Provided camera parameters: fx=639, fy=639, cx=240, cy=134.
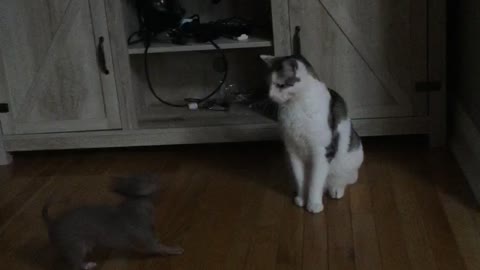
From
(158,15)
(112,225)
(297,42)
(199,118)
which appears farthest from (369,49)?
(112,225)

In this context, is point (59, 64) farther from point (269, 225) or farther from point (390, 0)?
point (390, 0)

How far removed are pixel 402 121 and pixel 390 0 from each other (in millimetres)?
436

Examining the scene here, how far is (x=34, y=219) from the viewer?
79.0 inches

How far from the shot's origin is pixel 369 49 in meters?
2.25

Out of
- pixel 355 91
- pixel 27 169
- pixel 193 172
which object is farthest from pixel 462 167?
pixel 27 169

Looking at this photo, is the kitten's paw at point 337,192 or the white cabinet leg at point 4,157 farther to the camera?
the white cabinet leg at point 4,157

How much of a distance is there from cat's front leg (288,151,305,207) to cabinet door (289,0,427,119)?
0.47 m

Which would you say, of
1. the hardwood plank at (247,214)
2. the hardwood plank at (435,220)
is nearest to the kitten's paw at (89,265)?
the hardwood plank at (247,214)

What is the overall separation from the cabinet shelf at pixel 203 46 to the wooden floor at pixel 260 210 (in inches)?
16.2

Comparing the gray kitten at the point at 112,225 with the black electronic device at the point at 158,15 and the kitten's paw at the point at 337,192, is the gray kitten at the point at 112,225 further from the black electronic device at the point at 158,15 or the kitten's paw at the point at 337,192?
the black electronic device at the point at 158,15

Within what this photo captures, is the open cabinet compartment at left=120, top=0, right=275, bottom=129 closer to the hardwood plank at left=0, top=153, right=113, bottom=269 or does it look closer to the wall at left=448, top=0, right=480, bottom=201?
the hardwood plank at left=0, top=153, right=113, bottom=269

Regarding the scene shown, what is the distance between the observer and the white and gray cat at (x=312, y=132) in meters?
1.80

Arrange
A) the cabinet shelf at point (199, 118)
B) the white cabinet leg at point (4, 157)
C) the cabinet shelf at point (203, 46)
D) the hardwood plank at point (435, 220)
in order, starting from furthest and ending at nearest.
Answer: the white cabinet leg at point (4, 157), the cabinet shelf at point (199, 118), the cabinet shelf at point (203, 46), the hardwood plank at point (435, 220)

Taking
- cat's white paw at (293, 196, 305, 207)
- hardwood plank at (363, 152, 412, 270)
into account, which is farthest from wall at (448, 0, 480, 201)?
cat's white paw at (293, 196, 305, 207)
